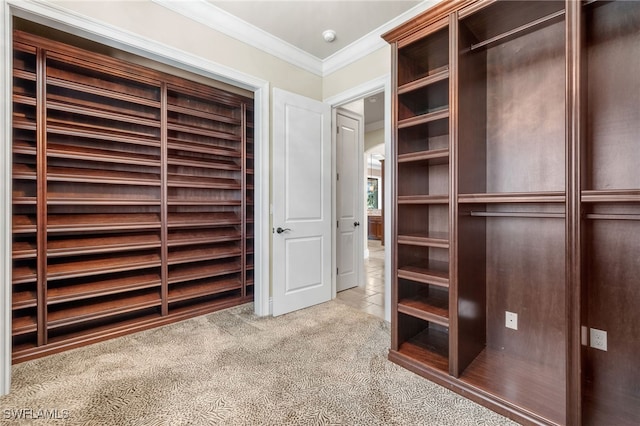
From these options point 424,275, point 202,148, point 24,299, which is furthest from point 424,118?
point 24,299

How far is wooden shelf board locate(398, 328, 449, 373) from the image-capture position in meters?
2.00

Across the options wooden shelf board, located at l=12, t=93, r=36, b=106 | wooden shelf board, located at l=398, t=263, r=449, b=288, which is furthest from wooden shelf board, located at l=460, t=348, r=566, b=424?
wooden shelf board, located at l=12, t=93, r=36, b=106

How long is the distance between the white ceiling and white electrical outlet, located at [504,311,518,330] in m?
2.55

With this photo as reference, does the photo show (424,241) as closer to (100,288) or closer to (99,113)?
(100,288)

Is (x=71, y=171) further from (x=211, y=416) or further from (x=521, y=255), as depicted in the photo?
(x=521, y=255)

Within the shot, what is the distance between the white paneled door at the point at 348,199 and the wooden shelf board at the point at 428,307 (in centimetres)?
171

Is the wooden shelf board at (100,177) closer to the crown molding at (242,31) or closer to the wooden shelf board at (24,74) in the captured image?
the wooden shelf board at (24,74)

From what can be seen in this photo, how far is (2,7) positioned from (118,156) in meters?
1.17

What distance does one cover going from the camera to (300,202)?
3.16m

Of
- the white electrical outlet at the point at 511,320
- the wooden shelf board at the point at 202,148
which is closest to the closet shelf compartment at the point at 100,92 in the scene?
the wooden shelf board at the point at 202,148

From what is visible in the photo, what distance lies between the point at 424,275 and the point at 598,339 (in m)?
1.00

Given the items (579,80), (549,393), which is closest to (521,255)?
(549,393)

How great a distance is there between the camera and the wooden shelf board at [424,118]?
1921mm

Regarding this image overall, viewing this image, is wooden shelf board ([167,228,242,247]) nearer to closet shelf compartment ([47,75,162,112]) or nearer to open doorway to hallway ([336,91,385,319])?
closet shelf compartment ([47,75,162,112])
